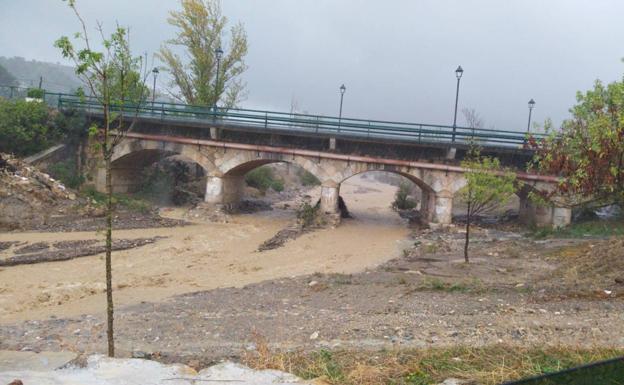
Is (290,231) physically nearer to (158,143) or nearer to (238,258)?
(238,258)

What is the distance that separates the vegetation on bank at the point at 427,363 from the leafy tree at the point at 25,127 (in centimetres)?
2308

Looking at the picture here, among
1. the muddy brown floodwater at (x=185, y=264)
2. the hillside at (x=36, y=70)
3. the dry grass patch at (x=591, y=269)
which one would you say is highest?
the hillside at (x=36, y=70)

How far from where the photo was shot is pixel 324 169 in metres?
25.7

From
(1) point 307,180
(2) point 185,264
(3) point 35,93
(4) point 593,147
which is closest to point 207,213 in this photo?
(2) point 185,264

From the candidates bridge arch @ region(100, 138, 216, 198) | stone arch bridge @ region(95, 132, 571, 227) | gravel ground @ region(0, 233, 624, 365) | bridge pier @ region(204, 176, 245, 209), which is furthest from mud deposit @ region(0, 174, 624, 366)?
bridge arch @ region(100, 138, 216, 198)

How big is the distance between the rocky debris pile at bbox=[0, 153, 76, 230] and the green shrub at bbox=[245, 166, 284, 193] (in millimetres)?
15624

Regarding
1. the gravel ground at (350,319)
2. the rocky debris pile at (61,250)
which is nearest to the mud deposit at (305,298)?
the gravel ground at (350,319)

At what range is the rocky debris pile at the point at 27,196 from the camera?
21281 millimetres

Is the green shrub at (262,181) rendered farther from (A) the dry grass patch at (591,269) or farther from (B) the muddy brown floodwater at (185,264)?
(A) the dry grass patch at (591,269)

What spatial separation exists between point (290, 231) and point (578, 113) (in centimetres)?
1543

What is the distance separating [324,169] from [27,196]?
13.8m

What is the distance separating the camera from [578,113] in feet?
33.0

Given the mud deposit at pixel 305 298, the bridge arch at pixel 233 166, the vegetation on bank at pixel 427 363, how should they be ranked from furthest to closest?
the bridge arch at pixel 233 166 < the mud deposit at pixel 305 298 < the vegetation on bank at pixel 427 363

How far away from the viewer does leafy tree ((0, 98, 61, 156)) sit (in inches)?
971
